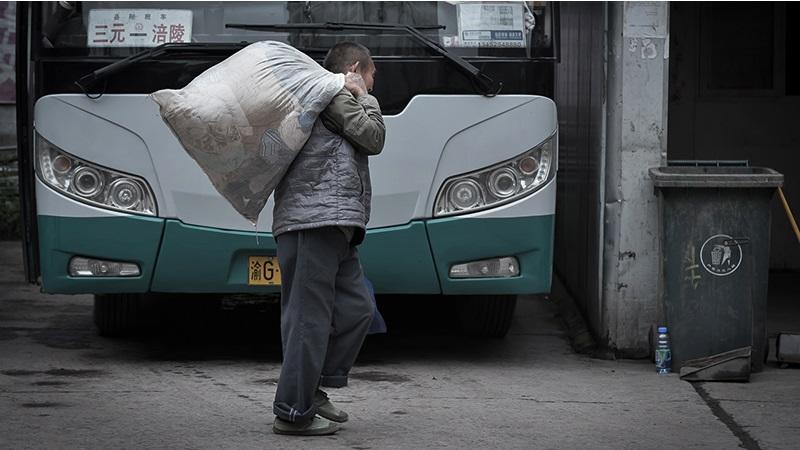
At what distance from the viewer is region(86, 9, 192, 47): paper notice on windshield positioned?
23.0ft

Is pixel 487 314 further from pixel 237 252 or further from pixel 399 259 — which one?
pixel 237 252

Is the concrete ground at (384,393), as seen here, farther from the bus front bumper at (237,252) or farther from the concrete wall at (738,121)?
the concrete wall at (738,121)

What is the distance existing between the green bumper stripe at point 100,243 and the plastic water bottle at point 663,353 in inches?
101

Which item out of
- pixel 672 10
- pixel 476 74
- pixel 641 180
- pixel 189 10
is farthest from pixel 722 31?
pixel 189 10

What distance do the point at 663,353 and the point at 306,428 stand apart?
2.32 metres

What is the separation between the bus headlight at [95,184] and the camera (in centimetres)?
694

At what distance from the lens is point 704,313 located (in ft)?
23.8

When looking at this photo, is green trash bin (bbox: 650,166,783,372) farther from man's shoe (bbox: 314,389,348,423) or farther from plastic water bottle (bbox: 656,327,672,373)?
man's shoe (bbox: 314,389,348,423)

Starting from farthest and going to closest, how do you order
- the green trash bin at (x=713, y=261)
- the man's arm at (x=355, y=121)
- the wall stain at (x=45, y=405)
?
1. the green trash bin at (x=713, y=261)
2. the wall stain at (x=45, y=405)
3. the man's arm at (x=355, y=121)

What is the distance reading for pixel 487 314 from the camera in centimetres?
804

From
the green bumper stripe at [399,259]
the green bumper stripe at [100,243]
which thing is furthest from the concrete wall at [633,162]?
the green bumper stripe at [100,243]

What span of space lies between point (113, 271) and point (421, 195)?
156cm

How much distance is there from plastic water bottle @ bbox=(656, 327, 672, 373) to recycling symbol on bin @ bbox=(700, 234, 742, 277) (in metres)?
0.40

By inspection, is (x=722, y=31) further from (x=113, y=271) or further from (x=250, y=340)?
(x=113, y=271)
